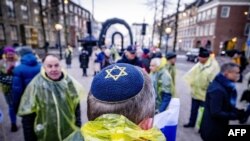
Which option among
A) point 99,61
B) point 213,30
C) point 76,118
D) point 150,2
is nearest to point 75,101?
point 76,118

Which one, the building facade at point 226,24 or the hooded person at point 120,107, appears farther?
the building facade at point 226,24

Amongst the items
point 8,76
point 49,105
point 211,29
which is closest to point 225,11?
point 211,29

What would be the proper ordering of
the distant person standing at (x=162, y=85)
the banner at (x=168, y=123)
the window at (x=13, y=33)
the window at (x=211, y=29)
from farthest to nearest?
the window at (x=211, y=29) → the window at (x=13, y=33) → the distant person standing at (x=162, y=85) → the banner at (x=168, y=123)

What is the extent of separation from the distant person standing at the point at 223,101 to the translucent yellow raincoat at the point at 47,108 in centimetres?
205

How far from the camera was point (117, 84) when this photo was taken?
83cm

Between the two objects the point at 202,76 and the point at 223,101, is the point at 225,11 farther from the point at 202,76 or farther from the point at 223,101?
the point at 223,101

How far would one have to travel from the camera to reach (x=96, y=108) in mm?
870

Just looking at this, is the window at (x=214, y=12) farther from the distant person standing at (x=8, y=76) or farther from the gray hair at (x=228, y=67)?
the distant person standing at (x=8, y=76)

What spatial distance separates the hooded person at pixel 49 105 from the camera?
255 centimetres

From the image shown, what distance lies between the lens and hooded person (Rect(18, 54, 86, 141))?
2.55m

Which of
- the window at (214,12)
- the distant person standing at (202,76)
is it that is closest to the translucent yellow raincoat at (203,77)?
the distant person standing at (202,76)

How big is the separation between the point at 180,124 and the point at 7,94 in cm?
447

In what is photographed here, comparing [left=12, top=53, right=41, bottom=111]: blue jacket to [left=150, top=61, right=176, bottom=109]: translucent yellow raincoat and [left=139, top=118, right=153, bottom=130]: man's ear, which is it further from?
[left=139, top=118, right=153, bottom=130]: man's ear

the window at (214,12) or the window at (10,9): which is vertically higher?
the window at (214,12)
